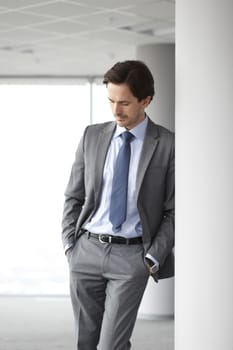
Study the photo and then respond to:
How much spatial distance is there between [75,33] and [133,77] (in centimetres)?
465

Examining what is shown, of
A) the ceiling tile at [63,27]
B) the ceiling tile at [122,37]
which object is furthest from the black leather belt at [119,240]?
the ceiling tile at [122,37]

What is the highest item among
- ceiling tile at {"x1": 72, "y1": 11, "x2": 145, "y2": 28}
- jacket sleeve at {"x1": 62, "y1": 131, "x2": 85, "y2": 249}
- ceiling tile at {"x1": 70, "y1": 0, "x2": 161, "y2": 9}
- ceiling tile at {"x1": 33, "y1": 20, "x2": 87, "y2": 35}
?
ceiling tile at {"x1": 70, "y1": 0, "x2": 161, "y2": 9}

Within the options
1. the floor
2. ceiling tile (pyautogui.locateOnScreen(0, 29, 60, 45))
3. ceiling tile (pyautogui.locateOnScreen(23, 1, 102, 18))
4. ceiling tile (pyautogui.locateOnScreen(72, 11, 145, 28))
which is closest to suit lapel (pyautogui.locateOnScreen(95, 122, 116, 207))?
ceiling tile (pyautogui.locateOnScreen(23, 1, 102, 18))

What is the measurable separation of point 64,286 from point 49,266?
5.87 feet

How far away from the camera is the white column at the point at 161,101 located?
850 cm

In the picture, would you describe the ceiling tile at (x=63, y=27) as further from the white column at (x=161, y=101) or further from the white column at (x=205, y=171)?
the white column at (x=205, y=171)

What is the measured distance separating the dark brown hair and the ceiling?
308 cm

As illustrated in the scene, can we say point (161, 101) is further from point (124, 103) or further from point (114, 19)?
point (124, 103)

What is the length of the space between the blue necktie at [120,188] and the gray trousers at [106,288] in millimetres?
113

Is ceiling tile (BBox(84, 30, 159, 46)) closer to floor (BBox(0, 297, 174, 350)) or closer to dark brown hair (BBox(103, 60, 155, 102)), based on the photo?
floor (BBox(0, 297, 174, 350))

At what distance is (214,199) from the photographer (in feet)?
8.84

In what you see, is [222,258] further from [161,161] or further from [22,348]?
[22,348]

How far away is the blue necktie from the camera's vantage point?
3.31m

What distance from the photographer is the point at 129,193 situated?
3.36 m
